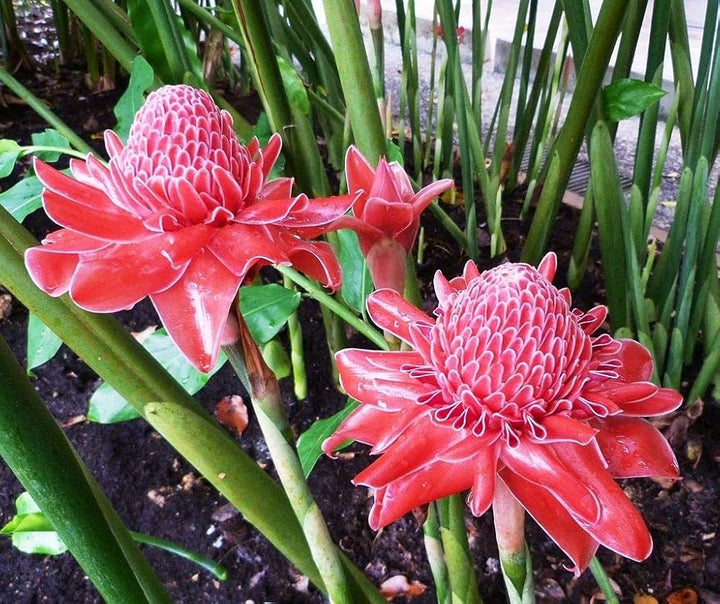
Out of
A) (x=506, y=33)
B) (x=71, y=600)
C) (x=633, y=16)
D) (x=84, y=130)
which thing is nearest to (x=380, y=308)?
(x=633, y=16)

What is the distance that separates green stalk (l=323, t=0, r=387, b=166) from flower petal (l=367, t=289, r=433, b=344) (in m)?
0.09

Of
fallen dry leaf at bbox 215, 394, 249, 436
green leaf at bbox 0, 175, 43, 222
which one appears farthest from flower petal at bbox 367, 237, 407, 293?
fallen dry leaf at bbox 215, 394, 249, 436

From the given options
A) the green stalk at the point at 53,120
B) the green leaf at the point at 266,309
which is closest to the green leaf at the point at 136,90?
the green stalk at the point at 53,120

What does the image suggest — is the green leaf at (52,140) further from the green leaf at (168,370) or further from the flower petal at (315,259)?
the flower petal at (315,259)

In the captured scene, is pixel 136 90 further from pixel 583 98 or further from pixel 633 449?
pixel 633 449

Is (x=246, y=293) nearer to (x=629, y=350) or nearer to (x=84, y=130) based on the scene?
(x=629, y=350)

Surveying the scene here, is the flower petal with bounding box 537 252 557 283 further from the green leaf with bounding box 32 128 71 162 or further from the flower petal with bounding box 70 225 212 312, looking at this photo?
the green leaf with bounding box 32 128 71 162

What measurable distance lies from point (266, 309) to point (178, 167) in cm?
23

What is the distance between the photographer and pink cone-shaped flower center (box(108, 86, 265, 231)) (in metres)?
0.27

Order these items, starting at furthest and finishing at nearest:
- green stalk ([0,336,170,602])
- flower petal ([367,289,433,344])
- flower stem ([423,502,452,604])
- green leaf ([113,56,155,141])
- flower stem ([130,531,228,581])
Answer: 1. flower stem ([130,531,228,581])
2. green leaf ([113,56,155,141])
3. flower stem ([423,502,452,604])
4. flower petal ([367,289,433,344])
5. green stalk ([0,336,170,602])

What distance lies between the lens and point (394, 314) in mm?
314

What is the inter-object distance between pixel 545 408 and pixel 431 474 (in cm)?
6

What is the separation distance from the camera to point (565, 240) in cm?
108

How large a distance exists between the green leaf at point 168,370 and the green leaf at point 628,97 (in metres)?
0.38
